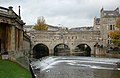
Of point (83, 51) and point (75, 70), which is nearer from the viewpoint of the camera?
point (75, 70)

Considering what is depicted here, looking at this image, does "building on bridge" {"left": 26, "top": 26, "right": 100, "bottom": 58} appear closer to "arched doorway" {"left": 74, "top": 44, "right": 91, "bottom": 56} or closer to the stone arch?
the stone arch

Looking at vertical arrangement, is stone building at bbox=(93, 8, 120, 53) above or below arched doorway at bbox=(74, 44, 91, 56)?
above

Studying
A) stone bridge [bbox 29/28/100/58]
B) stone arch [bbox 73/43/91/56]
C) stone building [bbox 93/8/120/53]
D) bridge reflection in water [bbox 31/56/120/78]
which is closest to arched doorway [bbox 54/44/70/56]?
stone bridge [bbox 29/28/100/58]

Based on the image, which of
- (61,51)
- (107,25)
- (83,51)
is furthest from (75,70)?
(61,51)

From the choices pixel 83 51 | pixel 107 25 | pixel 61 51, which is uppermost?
pixel 107 25

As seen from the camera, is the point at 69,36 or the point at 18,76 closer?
the point at 18,76

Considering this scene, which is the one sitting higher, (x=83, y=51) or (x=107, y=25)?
(x=107, y=25)

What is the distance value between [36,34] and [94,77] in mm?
76222

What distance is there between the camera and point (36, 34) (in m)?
107

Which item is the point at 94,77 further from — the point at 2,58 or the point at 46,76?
the point at 2,58

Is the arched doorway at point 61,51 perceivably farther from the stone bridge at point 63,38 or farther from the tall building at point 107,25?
the tall building at point 107,25

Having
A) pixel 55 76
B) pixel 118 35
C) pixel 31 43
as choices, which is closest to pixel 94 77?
pixel 55 76

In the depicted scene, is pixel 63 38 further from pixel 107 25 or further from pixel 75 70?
pixel 75 70

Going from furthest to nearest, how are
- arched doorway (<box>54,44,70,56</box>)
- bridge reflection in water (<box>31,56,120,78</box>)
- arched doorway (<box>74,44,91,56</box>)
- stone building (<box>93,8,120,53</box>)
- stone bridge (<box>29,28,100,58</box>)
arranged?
1. stone building (<box>93,8,120,53</box>)
2. arched doorway (<box>74,44,91,56</box>)
3. arched doorway (<box>54,44,70,56</box>)
4. stone bridge (<box>29,28,100,58</box>)
5. bridge reflection in water (<box>31,56,120,78</box>)
